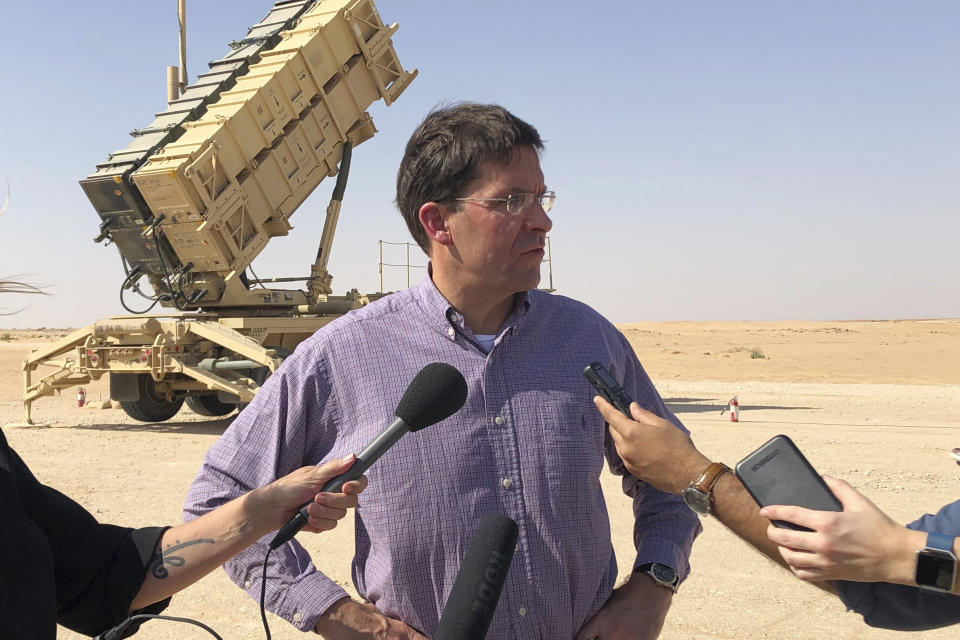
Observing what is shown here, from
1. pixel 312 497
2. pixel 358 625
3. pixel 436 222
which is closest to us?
pixel 312 497

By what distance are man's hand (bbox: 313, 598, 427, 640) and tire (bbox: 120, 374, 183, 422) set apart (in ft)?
37.9

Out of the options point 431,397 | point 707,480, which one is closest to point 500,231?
point 431,397

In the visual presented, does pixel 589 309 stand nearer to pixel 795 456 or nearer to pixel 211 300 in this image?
pixel 795 456

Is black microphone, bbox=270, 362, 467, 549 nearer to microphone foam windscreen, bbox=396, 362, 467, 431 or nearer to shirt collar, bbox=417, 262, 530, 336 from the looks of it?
microphone foam windscreen, bbox=396, 362, 467, 431

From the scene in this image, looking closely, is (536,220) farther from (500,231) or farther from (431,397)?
(431,397)

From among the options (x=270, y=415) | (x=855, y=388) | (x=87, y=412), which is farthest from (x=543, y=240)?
(x=855, y=388)

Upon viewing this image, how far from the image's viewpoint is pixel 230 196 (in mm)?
11516

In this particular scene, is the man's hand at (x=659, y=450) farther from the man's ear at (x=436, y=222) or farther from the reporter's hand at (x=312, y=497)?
the man's ear at (x=436, y=222)

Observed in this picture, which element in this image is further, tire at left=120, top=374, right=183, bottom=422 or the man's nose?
tire at left=120, top=374, right=183, bottom=422

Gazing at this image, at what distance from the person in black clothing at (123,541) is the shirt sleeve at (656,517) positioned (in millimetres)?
997

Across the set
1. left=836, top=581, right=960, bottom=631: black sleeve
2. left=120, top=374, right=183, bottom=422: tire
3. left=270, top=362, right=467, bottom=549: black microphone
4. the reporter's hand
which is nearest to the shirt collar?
left=270, top=362, right=467, bottom=549: black microphone

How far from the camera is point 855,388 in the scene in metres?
19.4

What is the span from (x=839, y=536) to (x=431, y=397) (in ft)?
2.82

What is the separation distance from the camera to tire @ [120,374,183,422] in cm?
1313
